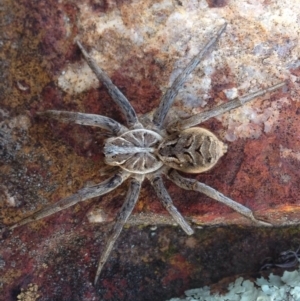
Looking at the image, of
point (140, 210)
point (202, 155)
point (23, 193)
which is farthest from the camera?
point (140, 210)

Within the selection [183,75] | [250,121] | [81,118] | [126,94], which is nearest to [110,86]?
[126,94]

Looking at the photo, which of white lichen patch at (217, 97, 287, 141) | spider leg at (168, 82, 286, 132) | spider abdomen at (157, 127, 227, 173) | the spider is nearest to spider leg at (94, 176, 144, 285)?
the spider

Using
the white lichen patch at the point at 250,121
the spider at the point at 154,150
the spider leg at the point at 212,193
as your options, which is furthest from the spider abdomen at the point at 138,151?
the white lichen patch at the point at 250,121

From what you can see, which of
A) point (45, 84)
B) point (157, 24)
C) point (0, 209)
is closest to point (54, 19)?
point (45, 84)

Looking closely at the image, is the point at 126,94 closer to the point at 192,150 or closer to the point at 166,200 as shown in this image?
the point at 192,150

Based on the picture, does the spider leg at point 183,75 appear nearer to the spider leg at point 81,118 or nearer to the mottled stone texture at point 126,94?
the mottled stone texture at point 126,94

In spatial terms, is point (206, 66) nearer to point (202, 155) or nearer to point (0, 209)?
point (202, 155)

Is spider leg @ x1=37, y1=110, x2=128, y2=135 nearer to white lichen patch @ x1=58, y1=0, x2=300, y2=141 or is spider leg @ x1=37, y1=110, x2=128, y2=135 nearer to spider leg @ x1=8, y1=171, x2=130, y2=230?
white lichen patch @ x1=58, y1=0, x2=300, y2=141
